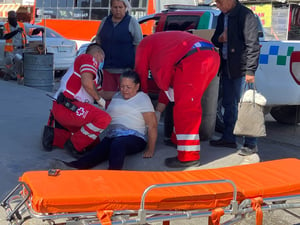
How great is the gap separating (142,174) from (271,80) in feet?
12.6

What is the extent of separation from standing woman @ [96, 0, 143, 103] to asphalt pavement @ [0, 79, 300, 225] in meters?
0.93

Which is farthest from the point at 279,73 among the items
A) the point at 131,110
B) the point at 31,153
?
the point at 31,153

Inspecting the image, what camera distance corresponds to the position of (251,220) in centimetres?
405

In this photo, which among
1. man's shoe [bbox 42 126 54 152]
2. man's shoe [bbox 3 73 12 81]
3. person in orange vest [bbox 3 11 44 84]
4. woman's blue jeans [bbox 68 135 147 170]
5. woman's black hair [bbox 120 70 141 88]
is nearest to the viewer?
woman's blue jeans [bbox 68 135 147 170]

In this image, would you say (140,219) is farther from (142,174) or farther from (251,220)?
(251,220)

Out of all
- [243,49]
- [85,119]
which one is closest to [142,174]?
[85,119]

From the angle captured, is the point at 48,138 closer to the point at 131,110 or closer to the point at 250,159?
the point at 131,110

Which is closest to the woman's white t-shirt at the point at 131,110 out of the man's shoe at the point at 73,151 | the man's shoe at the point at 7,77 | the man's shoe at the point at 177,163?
the man's shoe at the point at 177,163

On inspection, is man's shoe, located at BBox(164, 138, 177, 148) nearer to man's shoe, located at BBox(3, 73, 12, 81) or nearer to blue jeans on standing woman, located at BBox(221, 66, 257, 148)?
blue jeans on standing woman, located at BBox(221, 66, 257, 148)

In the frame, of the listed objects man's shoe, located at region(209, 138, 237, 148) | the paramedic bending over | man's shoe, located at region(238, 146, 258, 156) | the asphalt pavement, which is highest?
the paramedic bending over

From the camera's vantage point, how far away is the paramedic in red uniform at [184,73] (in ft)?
15.1

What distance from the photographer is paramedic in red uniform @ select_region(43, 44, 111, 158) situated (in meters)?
4.91

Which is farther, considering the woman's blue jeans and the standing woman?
the standing woman

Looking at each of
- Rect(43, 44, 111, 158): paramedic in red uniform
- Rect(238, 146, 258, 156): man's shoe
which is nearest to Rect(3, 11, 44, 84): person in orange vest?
Rect(43, 44, 111, 158): paramedic in red uniform
